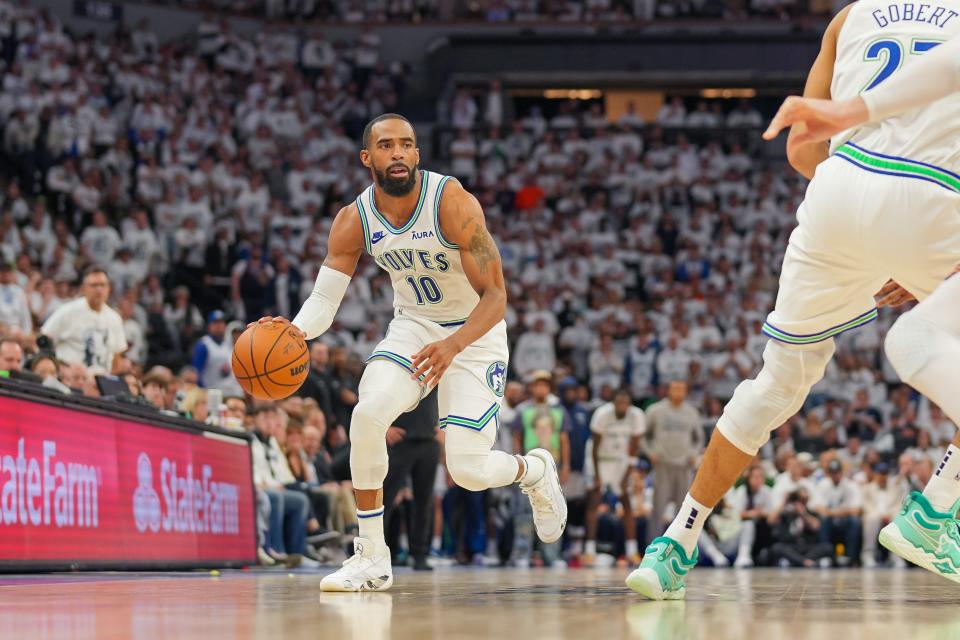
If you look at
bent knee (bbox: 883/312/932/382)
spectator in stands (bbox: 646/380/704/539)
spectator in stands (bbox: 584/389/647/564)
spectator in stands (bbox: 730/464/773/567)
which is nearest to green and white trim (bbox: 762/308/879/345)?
bent knee (bbox: 883/312/932/382)

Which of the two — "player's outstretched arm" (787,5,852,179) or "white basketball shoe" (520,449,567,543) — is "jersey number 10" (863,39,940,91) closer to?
"player's outstretched arm" (787,5,852,179)

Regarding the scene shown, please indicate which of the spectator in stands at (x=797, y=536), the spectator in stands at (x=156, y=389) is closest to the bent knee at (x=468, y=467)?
the spectator in stands at (x=156, y=389)

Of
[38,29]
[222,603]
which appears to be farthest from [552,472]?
[38,29]

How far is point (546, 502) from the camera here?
675 centimetres

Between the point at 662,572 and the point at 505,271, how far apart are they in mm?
15833

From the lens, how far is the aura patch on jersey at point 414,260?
6051 millimetres

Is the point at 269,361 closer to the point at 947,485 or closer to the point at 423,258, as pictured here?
the point at 423,258

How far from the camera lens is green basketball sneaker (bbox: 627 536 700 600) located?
463 cm

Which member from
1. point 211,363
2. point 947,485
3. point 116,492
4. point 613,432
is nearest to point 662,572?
point 947,485

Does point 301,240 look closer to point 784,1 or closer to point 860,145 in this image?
point 784,1

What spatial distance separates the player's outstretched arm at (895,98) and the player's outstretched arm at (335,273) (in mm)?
2831

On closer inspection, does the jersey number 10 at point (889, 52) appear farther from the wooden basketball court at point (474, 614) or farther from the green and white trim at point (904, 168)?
the wooden basketball court at point (474, 614)

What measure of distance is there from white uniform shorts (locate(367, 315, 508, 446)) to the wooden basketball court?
31.2 inches

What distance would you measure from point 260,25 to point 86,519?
765 inches
